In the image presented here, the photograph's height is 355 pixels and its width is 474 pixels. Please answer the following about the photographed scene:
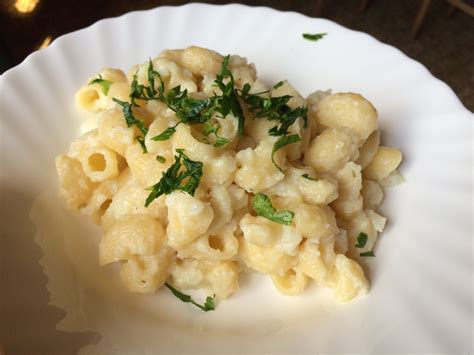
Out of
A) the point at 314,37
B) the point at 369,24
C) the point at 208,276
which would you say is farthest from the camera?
the point at 369,24

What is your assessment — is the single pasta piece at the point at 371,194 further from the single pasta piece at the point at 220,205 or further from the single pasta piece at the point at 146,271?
the single pasta piece at the point at 146,271

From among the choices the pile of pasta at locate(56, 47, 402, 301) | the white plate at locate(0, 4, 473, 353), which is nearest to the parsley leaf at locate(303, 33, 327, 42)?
the white plate at locate(0, 4, 473, 353)

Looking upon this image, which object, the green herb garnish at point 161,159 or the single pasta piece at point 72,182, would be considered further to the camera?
the single pasta piece at point 72,182

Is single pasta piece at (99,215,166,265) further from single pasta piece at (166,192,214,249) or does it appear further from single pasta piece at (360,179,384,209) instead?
single pasta piece at (360,179,384,209)

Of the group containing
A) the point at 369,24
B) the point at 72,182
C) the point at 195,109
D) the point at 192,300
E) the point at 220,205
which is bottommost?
the point at 369,24

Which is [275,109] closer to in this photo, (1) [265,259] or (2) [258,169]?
(2) [258,169]

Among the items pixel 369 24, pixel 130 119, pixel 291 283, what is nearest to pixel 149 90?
pixel 130 119

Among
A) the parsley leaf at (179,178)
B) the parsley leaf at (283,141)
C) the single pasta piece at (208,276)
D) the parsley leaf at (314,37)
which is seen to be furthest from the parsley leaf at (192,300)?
the parsley leaf at (314,37)
